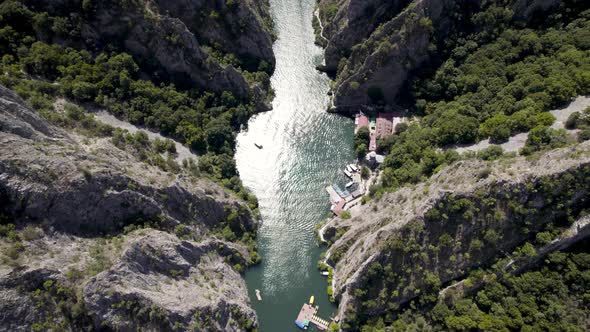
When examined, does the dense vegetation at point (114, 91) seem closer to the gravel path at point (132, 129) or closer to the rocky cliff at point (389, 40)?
the gravel path at point (132, 129)

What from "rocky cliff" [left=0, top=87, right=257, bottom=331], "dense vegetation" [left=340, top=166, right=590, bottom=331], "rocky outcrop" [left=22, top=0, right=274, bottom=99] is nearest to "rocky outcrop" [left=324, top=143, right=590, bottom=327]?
Result: "dense vegetation" [left=340, top=166, right=590, bottom=331]

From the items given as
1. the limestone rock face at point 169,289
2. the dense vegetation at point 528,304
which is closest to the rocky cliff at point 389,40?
the dense vegetation at point 528,304

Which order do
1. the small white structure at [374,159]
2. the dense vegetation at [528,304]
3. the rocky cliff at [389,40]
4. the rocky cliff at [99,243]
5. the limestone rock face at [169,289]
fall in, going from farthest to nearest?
the small white structure at [374,159]
the rocky cliff at [389,40]
the dense vegetation at [528,304]
the limestone rock face at [169,289]
the rocky cliff at [99,243]

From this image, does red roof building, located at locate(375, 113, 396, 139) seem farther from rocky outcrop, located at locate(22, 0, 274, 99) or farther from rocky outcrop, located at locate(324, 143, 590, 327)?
rocky outcrop, located at locate(22, 0, 274, 99)

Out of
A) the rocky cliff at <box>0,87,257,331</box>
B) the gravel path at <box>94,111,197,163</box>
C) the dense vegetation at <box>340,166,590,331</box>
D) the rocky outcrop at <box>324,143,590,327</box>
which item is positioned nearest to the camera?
the rocky cliff at <box>0,87,257,331</box>

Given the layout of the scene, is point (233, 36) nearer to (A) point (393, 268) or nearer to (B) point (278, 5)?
(B) point (278, 5)

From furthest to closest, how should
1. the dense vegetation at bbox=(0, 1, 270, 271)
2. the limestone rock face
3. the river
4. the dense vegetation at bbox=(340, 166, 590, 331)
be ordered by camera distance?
1. the river
2. the dense vegetation at bbox=(0, 1, 270, 271)
3. the dense vegetation at bbox=(340, 166, 590, 331)
4. the limestone rock face

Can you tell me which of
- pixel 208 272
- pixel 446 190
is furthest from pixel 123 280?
pixel 446 190
